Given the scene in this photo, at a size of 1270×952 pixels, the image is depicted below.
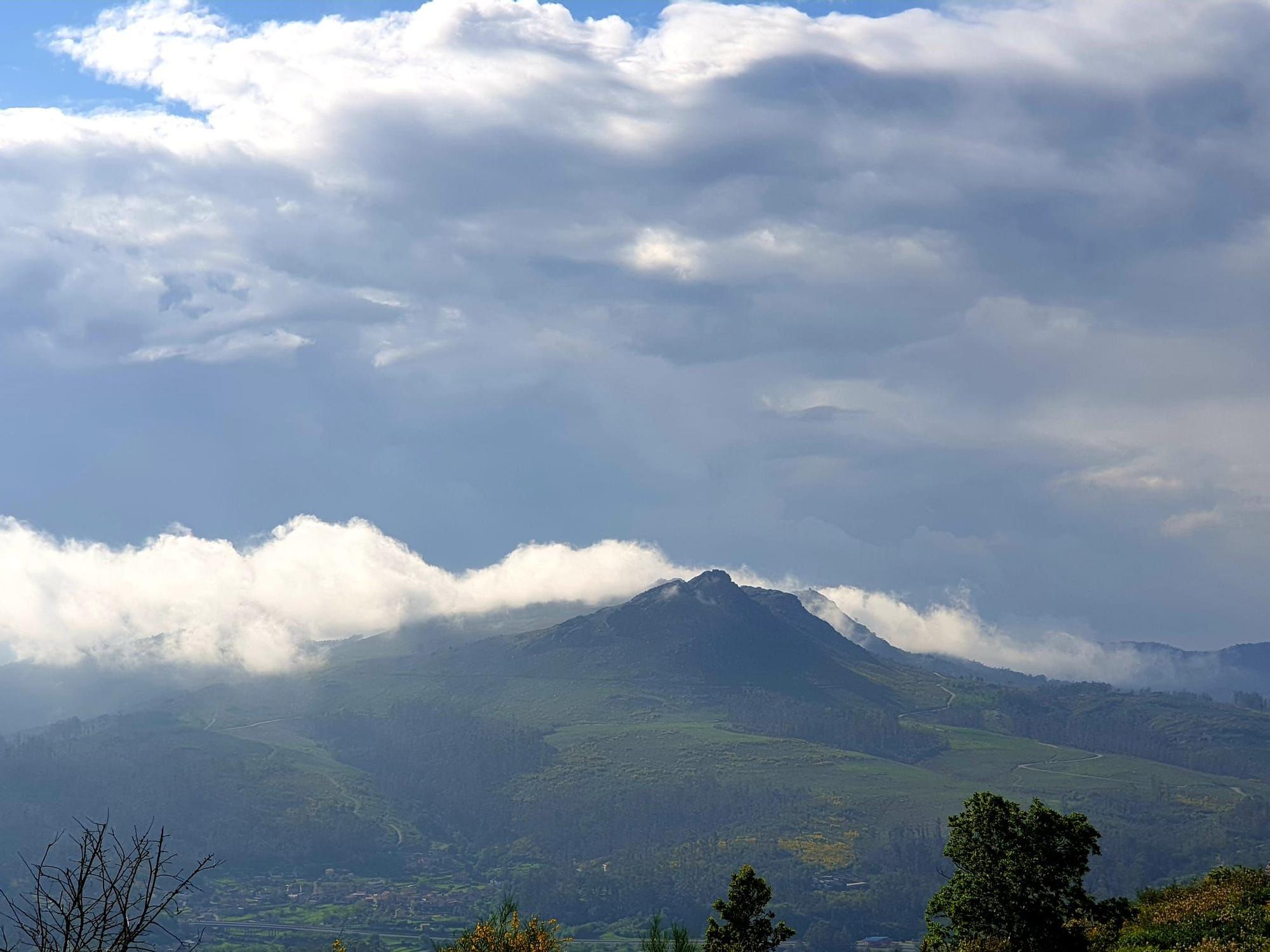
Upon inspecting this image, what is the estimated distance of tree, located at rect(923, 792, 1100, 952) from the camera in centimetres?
5475

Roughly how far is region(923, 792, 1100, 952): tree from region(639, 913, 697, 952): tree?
1295 cm

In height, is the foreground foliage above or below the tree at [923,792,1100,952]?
below

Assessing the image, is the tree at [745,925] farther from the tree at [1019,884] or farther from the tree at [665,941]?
the tree at [1019,884]

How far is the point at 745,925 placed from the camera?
6172 centimetres

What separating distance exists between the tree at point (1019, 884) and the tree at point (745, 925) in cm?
854

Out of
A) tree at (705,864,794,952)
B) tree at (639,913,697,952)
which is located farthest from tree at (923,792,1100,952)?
tree at (639,913,697,952)

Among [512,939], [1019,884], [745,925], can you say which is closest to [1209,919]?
[1019,884]

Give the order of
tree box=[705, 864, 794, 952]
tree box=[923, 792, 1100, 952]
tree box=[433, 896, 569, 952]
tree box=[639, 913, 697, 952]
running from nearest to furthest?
1. tree box=[433, 896, 569, 952]
2. tree box=[923, 792, 1100, 952]
3. tree box=[705, 864, 794, 952]
4. tree box=[639, 913, 697, 952]

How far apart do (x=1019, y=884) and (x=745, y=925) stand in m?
14.4

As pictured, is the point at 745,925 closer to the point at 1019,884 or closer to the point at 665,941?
the point at 665,941

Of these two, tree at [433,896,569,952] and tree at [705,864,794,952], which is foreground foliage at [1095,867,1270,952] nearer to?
tree at [705,864,794,952]

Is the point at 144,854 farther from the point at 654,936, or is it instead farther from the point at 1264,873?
the point at 1264,873

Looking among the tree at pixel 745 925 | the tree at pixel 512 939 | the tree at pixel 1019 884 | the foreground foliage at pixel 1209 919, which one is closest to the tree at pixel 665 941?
the tree at pixel 745 925

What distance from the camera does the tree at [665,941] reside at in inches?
2464
